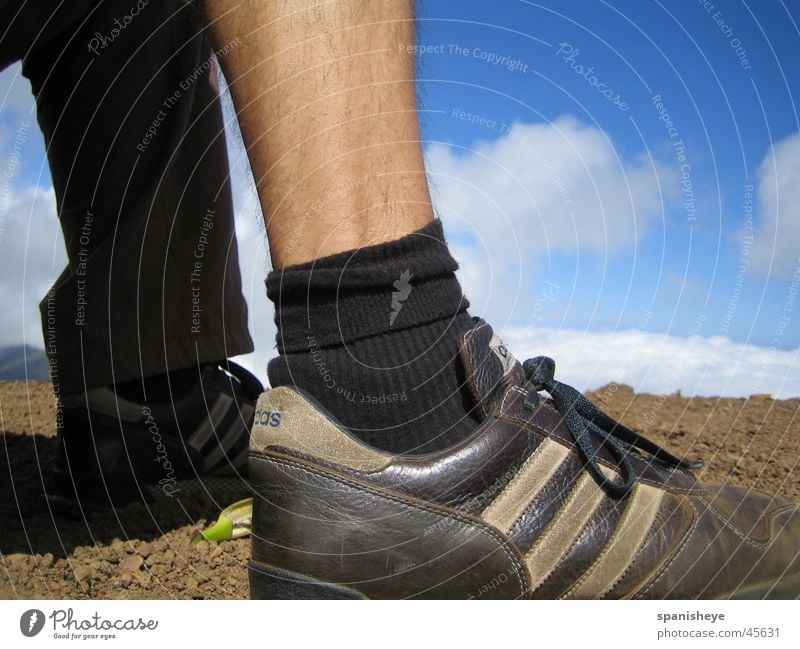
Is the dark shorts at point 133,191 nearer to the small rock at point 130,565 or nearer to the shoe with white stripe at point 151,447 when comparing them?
the shoe with white stripe at point 151,447

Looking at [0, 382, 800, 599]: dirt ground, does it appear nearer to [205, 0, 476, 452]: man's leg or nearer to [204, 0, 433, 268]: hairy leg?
[205, 0, 476, 452]: man's leg

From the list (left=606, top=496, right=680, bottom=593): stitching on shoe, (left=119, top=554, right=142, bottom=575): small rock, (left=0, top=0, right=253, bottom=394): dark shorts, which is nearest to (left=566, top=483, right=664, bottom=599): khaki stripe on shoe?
(left=606, top=496, right=680, bottom=593): stitching on shoe

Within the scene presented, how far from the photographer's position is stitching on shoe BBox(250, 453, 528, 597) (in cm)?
79

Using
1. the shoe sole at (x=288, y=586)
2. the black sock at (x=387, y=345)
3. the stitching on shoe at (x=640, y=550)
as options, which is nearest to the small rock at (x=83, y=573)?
the shoe sole at (x=288, y=586)

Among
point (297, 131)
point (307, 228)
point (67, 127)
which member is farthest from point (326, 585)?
point (67, 127)

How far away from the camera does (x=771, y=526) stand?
957 mm

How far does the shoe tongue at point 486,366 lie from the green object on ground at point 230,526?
48 cm

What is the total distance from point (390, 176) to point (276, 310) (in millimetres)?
208

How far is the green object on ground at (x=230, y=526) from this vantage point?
1.15 m

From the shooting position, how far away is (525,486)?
84 cm

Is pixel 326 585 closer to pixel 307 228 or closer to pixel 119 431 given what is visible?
pixel 307 228

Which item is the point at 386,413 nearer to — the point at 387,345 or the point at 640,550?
the point at 387,345

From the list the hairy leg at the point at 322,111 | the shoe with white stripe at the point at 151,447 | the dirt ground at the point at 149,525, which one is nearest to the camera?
the hairy leg at the point at 322,111

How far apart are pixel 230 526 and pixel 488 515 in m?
0.50
